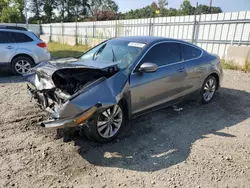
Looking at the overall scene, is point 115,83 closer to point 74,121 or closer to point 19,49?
point 74,121

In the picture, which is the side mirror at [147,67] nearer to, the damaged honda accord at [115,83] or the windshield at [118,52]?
the damaged honda accord at [115,83]

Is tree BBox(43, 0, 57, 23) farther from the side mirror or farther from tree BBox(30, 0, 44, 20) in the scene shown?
the side mirror

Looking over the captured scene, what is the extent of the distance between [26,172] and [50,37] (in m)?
27.5

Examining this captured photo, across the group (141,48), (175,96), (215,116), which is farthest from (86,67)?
(215,116)

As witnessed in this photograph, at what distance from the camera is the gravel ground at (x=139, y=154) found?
2785 mm

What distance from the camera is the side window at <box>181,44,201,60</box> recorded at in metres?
4.66

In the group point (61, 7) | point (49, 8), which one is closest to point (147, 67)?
point (49, 8)

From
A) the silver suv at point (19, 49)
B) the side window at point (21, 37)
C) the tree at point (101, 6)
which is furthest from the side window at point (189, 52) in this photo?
the tree at point (101, 6)

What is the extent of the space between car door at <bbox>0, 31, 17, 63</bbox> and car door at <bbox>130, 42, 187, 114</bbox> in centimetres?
597

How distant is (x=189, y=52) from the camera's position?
477cm

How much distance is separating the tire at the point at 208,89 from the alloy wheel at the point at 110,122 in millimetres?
2537

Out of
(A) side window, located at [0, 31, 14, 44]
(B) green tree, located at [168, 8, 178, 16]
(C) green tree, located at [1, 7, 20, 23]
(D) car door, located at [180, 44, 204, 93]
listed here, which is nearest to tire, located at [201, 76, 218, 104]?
(D) car door, located at [180, 44, 204, 93]

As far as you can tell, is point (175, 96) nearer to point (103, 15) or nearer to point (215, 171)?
point (215, 171)

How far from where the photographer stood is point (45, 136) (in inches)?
147
